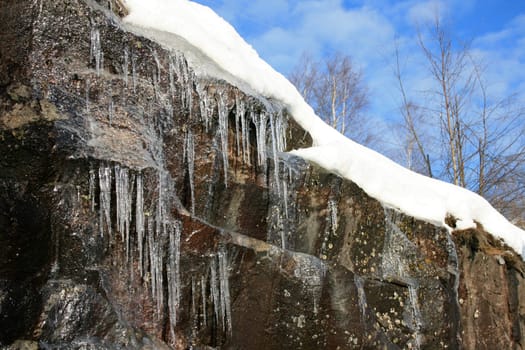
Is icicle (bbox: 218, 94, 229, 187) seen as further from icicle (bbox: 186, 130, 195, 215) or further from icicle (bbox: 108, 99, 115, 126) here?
icicle (bbox: 108, 99, 115, 126)

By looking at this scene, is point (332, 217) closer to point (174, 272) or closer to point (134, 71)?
point (174, 272)

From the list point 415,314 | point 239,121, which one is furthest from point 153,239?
point 415,314

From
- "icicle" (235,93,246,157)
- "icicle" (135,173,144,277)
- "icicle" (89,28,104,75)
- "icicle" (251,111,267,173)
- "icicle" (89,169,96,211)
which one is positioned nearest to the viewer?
"icicle" (89,169,96,211)

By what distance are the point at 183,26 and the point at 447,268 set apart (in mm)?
3332

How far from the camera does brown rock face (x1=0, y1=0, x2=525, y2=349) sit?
122 inches

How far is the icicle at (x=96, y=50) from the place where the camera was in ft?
12.7

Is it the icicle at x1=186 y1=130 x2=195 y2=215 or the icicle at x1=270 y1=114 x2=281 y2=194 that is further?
the icicle at x1=270 y1=114 x2=281 y2=194

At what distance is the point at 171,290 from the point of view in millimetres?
3518

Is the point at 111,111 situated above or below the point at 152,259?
above

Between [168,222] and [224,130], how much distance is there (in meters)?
1.13

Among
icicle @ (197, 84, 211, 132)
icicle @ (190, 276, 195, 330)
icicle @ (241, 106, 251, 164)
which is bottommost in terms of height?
icicle @ (190, 276, 195, 330)

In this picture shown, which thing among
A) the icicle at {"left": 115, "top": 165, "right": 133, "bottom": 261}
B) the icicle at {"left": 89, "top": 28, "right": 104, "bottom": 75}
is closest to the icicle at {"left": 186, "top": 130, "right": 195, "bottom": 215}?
the icicle at {"left": 115, "top": 165, "right": 133, "bottom": 261}

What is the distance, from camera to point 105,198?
336 cm

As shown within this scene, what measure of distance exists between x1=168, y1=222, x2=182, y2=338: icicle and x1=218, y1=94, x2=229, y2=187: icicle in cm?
86
